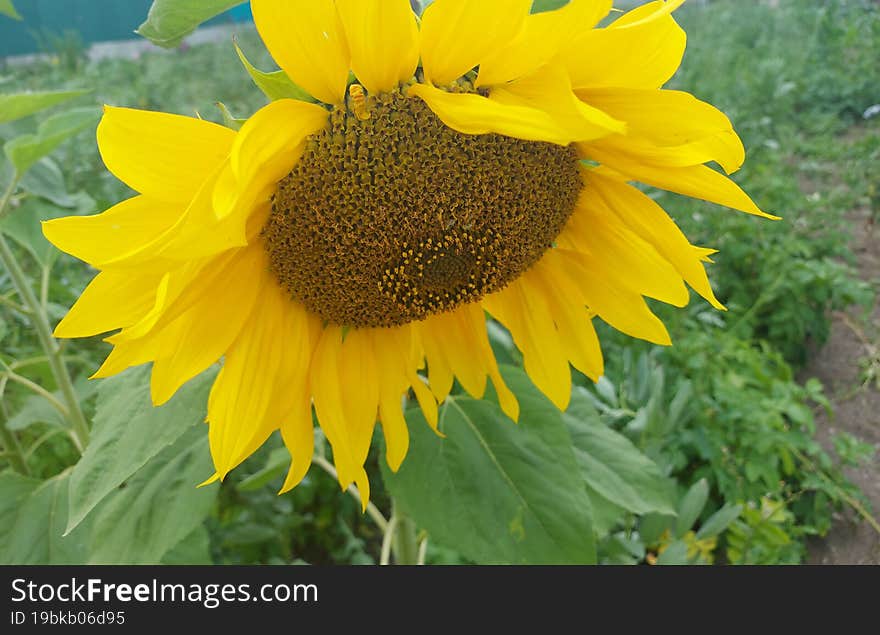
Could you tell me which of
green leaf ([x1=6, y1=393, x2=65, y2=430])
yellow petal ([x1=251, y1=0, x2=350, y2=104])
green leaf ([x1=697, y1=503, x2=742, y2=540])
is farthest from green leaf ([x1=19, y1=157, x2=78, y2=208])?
green leaf ([x1=697, y1=503, x2=742, y2=540])

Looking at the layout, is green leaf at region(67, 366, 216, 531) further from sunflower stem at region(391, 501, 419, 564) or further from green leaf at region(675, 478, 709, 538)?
green leaf at region(675, 478, 709, 538)

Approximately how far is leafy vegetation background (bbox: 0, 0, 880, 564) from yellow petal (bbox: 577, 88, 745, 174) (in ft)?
1.26

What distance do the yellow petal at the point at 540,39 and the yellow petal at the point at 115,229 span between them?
249mm

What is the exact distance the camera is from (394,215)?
59 cm

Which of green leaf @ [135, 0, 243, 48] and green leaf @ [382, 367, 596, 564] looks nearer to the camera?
green leaf @ [135, 0, 243, 48]

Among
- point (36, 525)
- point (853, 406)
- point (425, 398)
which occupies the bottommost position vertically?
point (853, 406)

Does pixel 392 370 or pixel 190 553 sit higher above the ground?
pixel 392 370

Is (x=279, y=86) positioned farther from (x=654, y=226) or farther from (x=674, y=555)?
(x=674, y=555)

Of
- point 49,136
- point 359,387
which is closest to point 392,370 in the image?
point 359,387

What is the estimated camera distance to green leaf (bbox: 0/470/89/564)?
0.91 metres

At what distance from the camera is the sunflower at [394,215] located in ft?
1.67

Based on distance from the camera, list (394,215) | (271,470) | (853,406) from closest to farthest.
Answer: (394,215) → (271,470) → (853,406)

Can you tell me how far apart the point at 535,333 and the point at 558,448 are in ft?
0.55

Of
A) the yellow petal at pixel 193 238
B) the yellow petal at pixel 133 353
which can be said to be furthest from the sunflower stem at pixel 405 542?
the yellow petal at pixel 193 238
